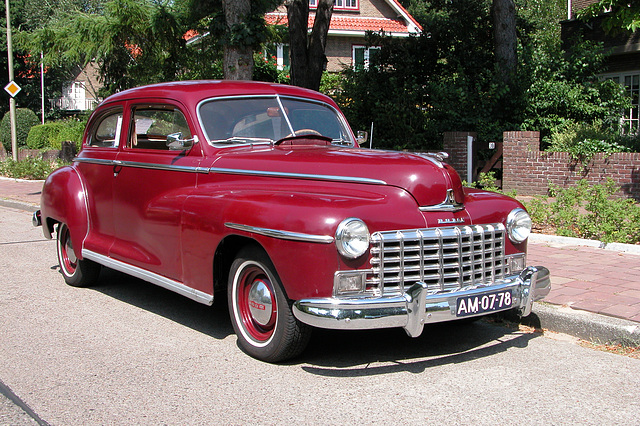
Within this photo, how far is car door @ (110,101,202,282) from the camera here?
5125mm

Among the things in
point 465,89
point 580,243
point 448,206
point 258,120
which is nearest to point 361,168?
point 448,206

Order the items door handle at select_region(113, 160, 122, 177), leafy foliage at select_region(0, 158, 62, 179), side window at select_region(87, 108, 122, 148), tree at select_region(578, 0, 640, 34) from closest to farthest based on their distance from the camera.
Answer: door handle at select_region(113, 160, 122, 177) < side window at select_region(87, 108, 122, 148) < tree at select_region(578, 0, 640, 34) < leafy foliage at select_region(0, 158, 62, 179)

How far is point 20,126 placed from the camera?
115ft

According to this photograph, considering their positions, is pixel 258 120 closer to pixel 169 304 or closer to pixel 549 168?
pixel 169 304

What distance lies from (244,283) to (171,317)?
1.37 metres

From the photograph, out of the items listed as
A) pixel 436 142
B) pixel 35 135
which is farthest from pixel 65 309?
pixel 35 135

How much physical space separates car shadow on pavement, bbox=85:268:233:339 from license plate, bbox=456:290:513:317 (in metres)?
1.90

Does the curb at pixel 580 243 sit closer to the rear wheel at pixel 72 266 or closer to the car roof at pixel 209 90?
the car roof at pixel 209 90

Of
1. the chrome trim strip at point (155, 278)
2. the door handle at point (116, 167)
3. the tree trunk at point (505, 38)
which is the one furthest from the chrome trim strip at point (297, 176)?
the tree trunk at point (505, 38)

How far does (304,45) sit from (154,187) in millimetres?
10283

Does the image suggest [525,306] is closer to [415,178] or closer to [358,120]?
[415,178]

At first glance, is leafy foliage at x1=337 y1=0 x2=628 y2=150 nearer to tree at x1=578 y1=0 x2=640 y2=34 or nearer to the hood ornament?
tree at x1=578 y1=0 x2=640 y2=34

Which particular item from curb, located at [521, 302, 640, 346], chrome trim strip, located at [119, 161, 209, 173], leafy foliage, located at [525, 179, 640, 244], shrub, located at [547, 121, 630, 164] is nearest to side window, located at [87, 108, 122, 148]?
chrome trim strip, located at [119, 161, 209, 173]

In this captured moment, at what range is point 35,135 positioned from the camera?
32.2 meters
